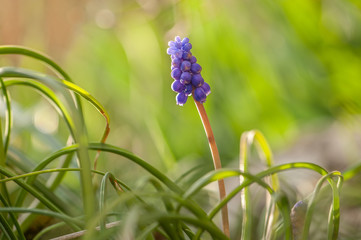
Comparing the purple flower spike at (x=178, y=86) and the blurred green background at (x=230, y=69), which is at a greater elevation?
the blurred green background at (x=230, y=69)

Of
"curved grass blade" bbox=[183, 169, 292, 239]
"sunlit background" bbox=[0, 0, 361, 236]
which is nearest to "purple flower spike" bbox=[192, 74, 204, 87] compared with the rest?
"curved grass blade" bbox=[183, 169, 292, 239]

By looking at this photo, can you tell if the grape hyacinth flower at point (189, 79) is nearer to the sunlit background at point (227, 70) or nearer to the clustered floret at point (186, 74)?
the clustered floret at point (186, 74)

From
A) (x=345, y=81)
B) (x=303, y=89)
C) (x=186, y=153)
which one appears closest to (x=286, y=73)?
(x=303, y=89)

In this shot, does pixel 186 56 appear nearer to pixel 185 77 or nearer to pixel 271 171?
pixel 185 77

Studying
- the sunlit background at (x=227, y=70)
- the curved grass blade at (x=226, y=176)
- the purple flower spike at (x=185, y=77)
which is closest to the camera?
the curved grass blade at (x=226, y=176)

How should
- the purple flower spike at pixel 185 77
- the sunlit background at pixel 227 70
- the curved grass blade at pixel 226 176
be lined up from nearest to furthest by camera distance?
the curved grass blade at pixel 226 176
the purple flower spike at pixel 185 77
the sunlit background at pixel 227 70

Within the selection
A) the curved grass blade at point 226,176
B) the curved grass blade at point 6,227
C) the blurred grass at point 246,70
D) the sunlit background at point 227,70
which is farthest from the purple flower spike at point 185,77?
the blurred grass at point 246,70

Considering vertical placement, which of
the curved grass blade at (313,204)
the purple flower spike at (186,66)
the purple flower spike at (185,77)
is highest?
the purple flower spike at (186,66)

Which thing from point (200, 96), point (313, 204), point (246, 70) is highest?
point (246, 70)

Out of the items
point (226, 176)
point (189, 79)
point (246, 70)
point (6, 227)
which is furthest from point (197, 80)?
point (246, 70)
